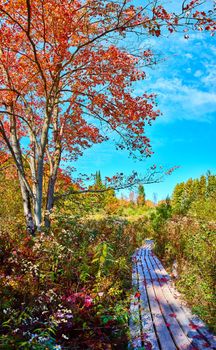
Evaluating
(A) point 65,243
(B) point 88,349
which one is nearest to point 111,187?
(A) point 65,243

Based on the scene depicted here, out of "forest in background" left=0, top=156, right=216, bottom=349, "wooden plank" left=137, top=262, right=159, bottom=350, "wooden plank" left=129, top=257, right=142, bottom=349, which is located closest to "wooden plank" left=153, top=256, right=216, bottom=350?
"forest in background" left=0, top=156, right=216, bottom=349

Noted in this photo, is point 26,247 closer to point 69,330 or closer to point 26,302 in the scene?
point 26,302

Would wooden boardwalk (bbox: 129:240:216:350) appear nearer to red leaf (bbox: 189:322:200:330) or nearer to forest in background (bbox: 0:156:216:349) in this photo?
red leaf (bbox: 189:322:200:330)

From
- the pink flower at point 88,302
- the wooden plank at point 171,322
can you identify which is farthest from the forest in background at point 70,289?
the wooden plank at point 171,322

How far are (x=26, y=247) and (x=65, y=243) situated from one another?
97 centimetres

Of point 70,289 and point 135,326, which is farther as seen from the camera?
point 70,289

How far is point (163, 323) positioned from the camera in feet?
13.9

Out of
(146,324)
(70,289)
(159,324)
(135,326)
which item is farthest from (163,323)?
(70,289)

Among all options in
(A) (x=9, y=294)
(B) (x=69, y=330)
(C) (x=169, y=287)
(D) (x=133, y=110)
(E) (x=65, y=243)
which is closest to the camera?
(B) (x=69, y=330)

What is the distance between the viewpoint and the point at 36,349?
2.56 m

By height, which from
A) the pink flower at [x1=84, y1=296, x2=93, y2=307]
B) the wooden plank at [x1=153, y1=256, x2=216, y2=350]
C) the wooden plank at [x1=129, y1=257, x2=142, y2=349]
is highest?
the pink flower at [x1=84, y1=296, x2=93, y2=307]

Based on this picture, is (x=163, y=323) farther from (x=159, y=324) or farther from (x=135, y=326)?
(x=135, y=326)

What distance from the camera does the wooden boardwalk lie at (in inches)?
142

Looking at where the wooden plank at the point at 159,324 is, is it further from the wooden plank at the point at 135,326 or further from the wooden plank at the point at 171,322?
the wooden plank at the point at 135,326
